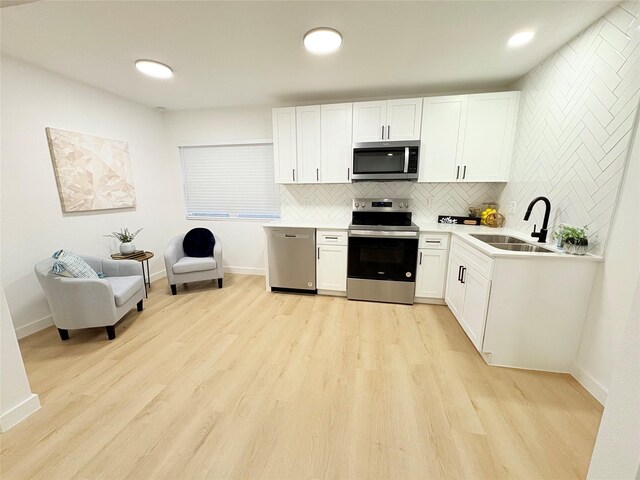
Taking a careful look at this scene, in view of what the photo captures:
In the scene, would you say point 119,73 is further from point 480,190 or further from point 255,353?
point 480,190

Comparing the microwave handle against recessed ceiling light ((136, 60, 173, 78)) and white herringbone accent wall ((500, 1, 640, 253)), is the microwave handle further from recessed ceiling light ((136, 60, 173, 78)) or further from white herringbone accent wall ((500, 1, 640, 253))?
recessed ceiling light ((136, 60, 173, 78))

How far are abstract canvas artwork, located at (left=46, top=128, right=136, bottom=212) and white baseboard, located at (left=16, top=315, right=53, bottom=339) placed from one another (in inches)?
45.4

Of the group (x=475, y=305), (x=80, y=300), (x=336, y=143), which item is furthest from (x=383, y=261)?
(x=80, y=300)

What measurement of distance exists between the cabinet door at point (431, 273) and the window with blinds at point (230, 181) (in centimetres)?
222

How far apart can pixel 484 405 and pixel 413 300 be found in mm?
1451

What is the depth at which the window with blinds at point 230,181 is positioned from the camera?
3889 millimetres

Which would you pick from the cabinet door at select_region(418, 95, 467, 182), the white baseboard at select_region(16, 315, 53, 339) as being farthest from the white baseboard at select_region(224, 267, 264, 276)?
the cabinet door at select_region(418, 95, 467, 182)

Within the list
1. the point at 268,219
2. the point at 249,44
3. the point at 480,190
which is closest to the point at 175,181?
the point at 268,219

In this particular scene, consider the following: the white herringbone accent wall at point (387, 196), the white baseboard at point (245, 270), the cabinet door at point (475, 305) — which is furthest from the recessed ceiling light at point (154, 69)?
the cabinet door at point (475, 305)

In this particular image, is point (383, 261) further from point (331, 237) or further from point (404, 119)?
point (404, 119)

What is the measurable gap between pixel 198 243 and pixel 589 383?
418 cm

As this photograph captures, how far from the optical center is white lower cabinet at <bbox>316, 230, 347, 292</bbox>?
3168mm

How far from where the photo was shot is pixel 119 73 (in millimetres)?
2623

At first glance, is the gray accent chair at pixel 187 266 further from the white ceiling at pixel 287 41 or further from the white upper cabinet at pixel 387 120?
the white upper cabinet at pixel 387 120
